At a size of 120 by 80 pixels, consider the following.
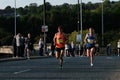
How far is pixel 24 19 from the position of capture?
131875 millimetres

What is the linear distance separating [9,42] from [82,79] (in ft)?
313

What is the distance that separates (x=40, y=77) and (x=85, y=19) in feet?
368

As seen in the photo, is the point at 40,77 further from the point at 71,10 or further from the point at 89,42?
the point at 71,10

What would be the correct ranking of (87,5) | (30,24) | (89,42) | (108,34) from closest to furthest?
(89,42) → (108,34) → (30,24) → (87,5)

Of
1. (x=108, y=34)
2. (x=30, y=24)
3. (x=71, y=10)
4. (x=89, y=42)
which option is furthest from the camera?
(x=71, y=10)

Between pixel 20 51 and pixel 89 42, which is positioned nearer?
pixel 89 42

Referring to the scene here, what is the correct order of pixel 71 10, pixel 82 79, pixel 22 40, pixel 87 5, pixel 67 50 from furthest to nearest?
pixel 87 5 → pixel 71 10 → pixel 67 50 → pixel 22 40 → pixel 82 79

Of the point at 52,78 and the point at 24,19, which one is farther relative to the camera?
the point at 24,19

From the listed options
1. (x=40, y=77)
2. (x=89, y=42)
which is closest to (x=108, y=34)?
(x=89, y=42)

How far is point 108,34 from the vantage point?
112 metres

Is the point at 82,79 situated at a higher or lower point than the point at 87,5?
lower

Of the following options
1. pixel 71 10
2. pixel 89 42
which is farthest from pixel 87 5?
pixel 89 42

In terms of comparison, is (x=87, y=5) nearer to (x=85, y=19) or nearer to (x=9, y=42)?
(x=85, y=19)

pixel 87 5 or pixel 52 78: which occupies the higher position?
pixel 87 5
